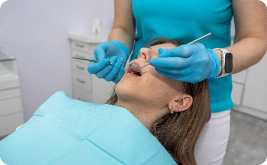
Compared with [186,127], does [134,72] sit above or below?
above

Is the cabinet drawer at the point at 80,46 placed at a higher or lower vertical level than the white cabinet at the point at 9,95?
higher

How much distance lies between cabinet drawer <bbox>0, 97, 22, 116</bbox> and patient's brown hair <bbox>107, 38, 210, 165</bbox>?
1286 millimetres

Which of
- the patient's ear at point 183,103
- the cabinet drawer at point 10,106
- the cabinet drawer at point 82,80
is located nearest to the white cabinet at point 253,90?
the cabinet drawer at point 82,80

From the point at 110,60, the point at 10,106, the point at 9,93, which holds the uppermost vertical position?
the point at 110,60

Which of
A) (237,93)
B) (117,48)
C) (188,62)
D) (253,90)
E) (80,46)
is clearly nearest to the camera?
(188,62)

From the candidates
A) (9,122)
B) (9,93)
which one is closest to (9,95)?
(9,93)

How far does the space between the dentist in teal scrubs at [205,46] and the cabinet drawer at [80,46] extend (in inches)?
48.6

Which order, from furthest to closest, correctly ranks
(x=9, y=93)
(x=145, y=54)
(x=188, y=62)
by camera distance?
(x=9, y=93)
(x=145, y=54)
(x=188, y=62)

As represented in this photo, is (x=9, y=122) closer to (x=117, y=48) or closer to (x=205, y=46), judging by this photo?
(x=117, y=48)

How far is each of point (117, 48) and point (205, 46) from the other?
40cm

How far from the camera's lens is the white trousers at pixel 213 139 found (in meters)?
1.02

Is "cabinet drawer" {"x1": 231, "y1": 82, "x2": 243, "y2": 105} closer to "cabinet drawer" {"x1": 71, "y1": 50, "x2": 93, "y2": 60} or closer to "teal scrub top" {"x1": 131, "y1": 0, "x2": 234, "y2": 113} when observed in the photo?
"cabinet drawer" {"x1": 71, "y1": 50, "x2": 93, "y2": 60}

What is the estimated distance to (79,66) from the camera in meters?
2.54

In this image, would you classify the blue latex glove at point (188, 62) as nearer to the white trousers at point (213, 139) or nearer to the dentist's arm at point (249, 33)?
the dentist's arm at point (249, 33)
